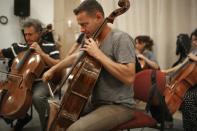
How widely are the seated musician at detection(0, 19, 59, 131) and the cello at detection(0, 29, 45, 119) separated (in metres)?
0.07

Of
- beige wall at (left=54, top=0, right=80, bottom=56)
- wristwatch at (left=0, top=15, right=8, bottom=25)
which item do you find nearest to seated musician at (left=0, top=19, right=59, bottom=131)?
wristwatch at (left=0, top=15, right=8, bottom=25)

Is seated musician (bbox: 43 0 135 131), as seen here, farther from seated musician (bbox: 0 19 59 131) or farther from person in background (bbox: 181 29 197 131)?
person in background (bbox: 181 29 197 131)

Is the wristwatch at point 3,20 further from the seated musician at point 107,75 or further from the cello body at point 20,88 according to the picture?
the seated musician at point 107,75

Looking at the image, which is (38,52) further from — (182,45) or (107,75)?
(182,45)

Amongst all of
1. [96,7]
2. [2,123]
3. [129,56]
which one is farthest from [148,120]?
[2,123]

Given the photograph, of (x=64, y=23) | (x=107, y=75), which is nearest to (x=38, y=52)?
(x=107, y=75)

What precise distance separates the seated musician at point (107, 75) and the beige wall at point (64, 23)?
4.14 metres

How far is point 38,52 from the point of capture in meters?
2.70

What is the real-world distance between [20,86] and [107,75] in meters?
1.07

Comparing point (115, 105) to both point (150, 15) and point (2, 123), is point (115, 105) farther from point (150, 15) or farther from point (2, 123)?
point (150, 15)

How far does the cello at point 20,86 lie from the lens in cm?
257

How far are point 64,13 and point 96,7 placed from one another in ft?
13.9

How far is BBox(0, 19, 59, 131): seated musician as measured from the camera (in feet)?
8.96

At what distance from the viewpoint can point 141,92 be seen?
88.4 inches
